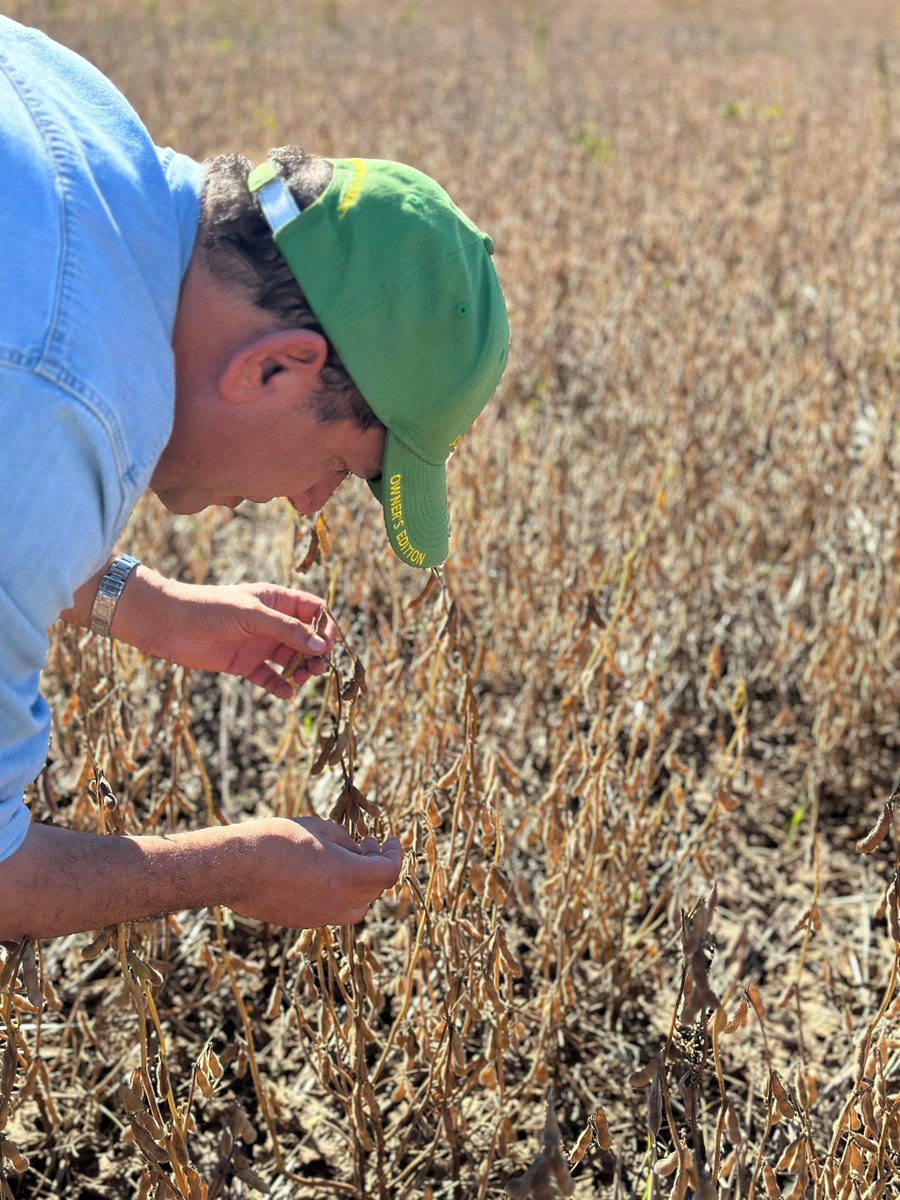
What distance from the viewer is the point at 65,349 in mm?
1017

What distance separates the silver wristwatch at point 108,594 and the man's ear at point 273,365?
1.47 feet

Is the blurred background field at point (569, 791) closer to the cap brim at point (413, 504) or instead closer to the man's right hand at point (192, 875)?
the man's right hand at point (192, 875)

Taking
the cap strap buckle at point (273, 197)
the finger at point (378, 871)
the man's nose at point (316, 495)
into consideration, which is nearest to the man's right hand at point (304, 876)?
the finger at point (378, 871)

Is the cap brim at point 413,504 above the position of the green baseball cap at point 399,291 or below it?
below

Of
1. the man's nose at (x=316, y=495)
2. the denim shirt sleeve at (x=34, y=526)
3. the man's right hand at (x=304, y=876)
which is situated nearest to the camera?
the denim shirt sleeve at (x=34, y=526)

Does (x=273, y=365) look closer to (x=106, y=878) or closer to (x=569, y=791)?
(x=106, y=878)

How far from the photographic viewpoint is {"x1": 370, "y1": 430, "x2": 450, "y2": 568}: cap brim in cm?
135

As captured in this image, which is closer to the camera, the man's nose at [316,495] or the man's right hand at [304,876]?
the man's right hand at [304,876]

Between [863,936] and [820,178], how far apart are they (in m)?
4.64

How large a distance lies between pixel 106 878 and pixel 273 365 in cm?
50

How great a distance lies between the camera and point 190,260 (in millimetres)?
1179

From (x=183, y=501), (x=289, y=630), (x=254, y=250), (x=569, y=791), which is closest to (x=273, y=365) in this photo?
(x=254, y=250)

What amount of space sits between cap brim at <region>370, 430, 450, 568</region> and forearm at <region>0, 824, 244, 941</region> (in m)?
0.38

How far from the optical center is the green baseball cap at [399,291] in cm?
119
